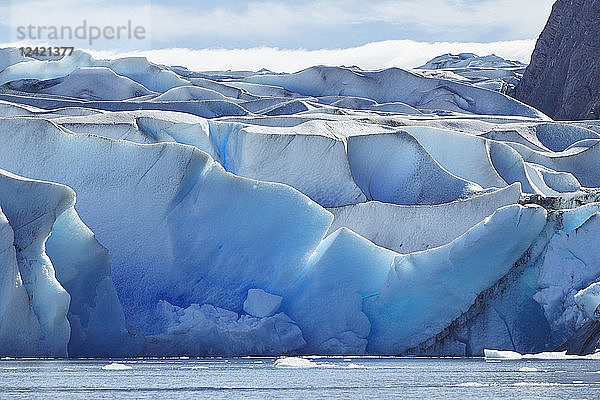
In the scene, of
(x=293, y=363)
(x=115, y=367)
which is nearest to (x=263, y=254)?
(x=293, y=363)

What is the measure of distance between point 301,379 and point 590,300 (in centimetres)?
321

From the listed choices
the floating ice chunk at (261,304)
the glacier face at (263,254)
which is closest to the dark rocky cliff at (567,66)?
the glacier face at (263,254)

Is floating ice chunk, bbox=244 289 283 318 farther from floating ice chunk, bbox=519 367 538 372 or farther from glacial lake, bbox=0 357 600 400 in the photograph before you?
floating ice chunk, bbox=519 367 538 372

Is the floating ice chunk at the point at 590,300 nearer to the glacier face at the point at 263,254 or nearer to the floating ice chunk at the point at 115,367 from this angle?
the glacier face at the point at 263,254

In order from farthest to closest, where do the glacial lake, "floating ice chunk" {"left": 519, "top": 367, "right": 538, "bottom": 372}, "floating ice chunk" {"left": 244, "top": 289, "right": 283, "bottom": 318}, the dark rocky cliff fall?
the dark rocky cliff → "floating ice chunk" {"left": 244, "top": 289, "right": 283, "bottom": 318} → "floating ice chunk" {"left": 519, "top": 367, "right": 538, "bottom": 372} → the glacial lake

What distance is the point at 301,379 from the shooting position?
9.16 meters

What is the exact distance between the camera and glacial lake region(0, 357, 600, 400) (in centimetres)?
790

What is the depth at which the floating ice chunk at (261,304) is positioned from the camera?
37.3 ft

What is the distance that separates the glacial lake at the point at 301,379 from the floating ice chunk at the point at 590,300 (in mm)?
482

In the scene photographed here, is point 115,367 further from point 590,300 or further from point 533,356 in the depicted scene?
point 590,300

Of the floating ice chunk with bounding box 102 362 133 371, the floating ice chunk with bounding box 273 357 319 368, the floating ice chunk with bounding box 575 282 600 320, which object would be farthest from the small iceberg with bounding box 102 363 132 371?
the floating ice chunk with bounding box 575 282 600 320

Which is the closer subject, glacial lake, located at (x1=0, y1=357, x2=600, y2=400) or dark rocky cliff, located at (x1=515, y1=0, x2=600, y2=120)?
glacial lake, located at (x1=0, y1=357, x2=600, y2=400)

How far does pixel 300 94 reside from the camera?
2503cm

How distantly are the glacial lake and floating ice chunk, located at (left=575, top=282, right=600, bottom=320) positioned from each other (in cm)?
48
